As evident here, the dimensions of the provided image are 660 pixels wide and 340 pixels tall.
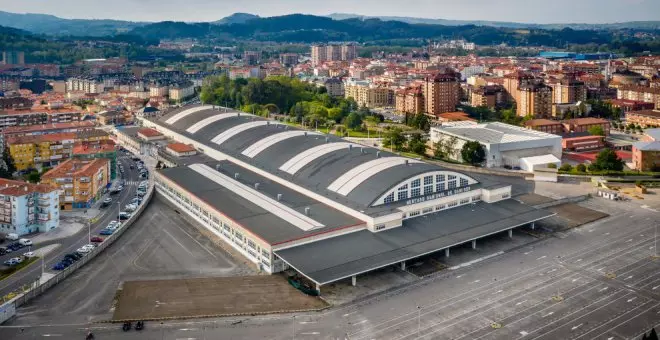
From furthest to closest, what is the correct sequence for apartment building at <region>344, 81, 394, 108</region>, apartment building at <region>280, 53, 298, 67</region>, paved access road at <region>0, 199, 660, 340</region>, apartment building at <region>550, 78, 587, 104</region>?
1. apartment building at <region>280, 53, 298, 67</region>
2. apartment building at <region>344, 81, 394, 108</region>
3. apartment building at <region>550, 78, 587, 104</region>
4. paved access road at <region>0, 199, 660, 340</region>

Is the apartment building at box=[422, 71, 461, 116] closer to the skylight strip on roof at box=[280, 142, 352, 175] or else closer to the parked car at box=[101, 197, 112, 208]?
the skylight strip on roof at box=[280, 142, 352, 175]

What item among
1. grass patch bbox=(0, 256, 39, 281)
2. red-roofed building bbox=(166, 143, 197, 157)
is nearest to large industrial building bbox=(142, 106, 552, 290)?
red-roofed building bbox=(166, 143, 197, 157)

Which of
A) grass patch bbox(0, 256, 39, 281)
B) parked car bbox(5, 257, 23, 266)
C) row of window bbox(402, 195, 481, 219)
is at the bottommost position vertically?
grass patch bbox(0, 256, 39, 281)

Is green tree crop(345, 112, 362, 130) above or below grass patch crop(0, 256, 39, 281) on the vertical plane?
above

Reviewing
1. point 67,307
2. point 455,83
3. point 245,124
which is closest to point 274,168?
point 245,124

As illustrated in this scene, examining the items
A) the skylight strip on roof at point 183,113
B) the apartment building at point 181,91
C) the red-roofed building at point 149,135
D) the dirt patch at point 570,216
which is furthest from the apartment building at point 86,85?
the dirt patch at point 570,216

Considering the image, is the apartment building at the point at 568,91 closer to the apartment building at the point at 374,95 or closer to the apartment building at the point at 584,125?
the apartment building at the point at 584,125

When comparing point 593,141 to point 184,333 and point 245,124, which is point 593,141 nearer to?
point 245,124

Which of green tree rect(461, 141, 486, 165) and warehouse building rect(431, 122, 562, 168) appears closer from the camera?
green tree rect(461, 141, 486, 165)
